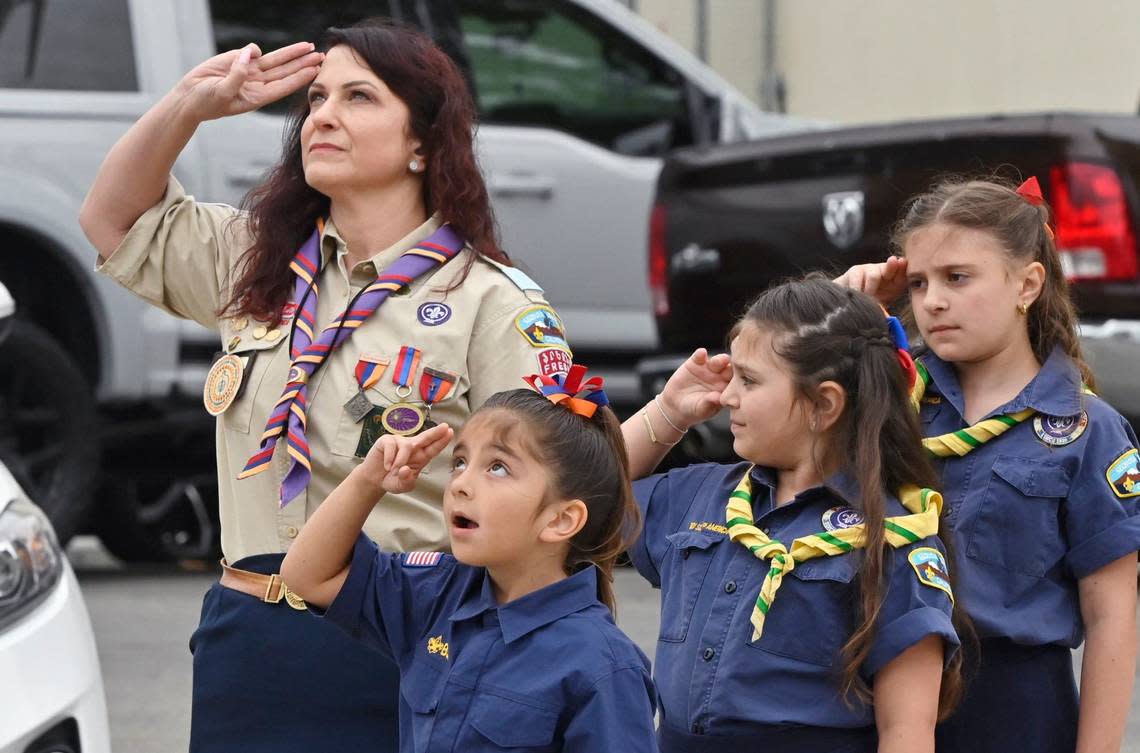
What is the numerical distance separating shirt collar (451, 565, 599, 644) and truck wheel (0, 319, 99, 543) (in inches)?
174

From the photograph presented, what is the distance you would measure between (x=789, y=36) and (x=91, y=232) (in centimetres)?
1062

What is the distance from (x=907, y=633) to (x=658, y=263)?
478cm

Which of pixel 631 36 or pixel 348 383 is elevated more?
pixel 348 383

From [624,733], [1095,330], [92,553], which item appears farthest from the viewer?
[92,553]

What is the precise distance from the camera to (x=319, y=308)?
3.42 m

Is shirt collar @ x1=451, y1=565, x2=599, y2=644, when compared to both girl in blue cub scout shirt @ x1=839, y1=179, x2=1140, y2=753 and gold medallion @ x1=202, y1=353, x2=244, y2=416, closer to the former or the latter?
girl in blue cub scout shirt @ x1=839, y1=179, x2=1140, y2=753

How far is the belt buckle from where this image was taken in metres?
3.25

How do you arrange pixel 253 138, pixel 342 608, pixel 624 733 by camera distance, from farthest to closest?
pixel 253 138, pixel 342 608, pixel 624 733

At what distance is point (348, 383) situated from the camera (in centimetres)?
328

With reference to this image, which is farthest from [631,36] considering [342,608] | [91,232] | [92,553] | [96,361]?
[342,608]

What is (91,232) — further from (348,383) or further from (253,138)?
(253,138)

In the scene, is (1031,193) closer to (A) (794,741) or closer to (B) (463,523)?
(A) (794,741)

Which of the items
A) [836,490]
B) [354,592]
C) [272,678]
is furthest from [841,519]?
[272,678]

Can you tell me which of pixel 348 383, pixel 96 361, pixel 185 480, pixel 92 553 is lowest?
pixel 92 553
